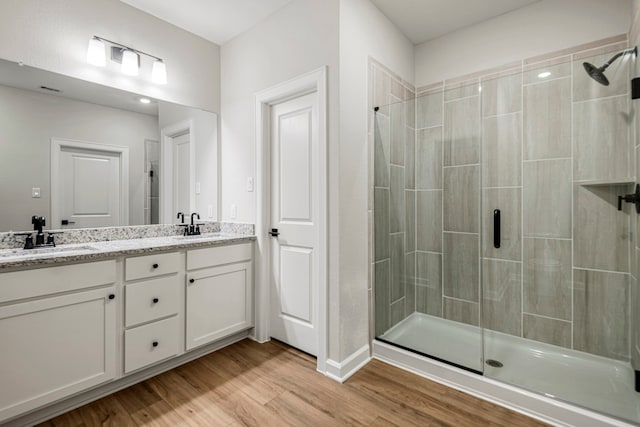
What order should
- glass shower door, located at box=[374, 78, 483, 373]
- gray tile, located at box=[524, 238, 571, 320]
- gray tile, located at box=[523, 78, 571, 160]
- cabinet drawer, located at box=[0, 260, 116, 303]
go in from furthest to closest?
1. glass shower door, located at box=[374, 78, 483, 373]
2. gray tile, located at box=[524, 238, 571, 320]
3. gray tile, located at box=[523, 78, 571, 160]
4. cabinet drawer, located at box=[0, 260, 116, 303]

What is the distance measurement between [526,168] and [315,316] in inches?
74.3

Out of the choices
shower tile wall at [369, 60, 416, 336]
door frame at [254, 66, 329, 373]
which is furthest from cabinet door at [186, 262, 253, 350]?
shower tile wall at [369, 60, 416, 336]

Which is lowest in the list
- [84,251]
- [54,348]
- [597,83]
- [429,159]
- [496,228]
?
[54,348]

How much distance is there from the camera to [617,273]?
1927mm

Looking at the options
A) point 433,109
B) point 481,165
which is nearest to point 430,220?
point 481,165

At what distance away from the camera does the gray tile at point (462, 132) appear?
2319mm

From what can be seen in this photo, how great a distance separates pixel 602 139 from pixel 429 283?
156 centimetres

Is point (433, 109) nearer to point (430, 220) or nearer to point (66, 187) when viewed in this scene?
point (430, 220)

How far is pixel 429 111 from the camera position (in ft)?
8.52

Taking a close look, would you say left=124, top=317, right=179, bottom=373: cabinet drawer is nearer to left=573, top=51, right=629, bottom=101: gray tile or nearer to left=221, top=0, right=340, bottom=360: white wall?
left=221, top=0, right=340, bottom=360: white wall

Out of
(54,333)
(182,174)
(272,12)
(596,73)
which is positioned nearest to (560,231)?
(596,73)

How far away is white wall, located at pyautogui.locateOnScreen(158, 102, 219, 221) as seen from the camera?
2.79 metres

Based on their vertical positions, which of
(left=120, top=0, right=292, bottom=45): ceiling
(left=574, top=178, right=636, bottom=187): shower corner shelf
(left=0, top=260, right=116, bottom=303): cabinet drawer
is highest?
(left=120, top=0, right=292, bottom=45): ceiling

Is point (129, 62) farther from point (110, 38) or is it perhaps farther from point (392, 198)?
point (392, 198)
